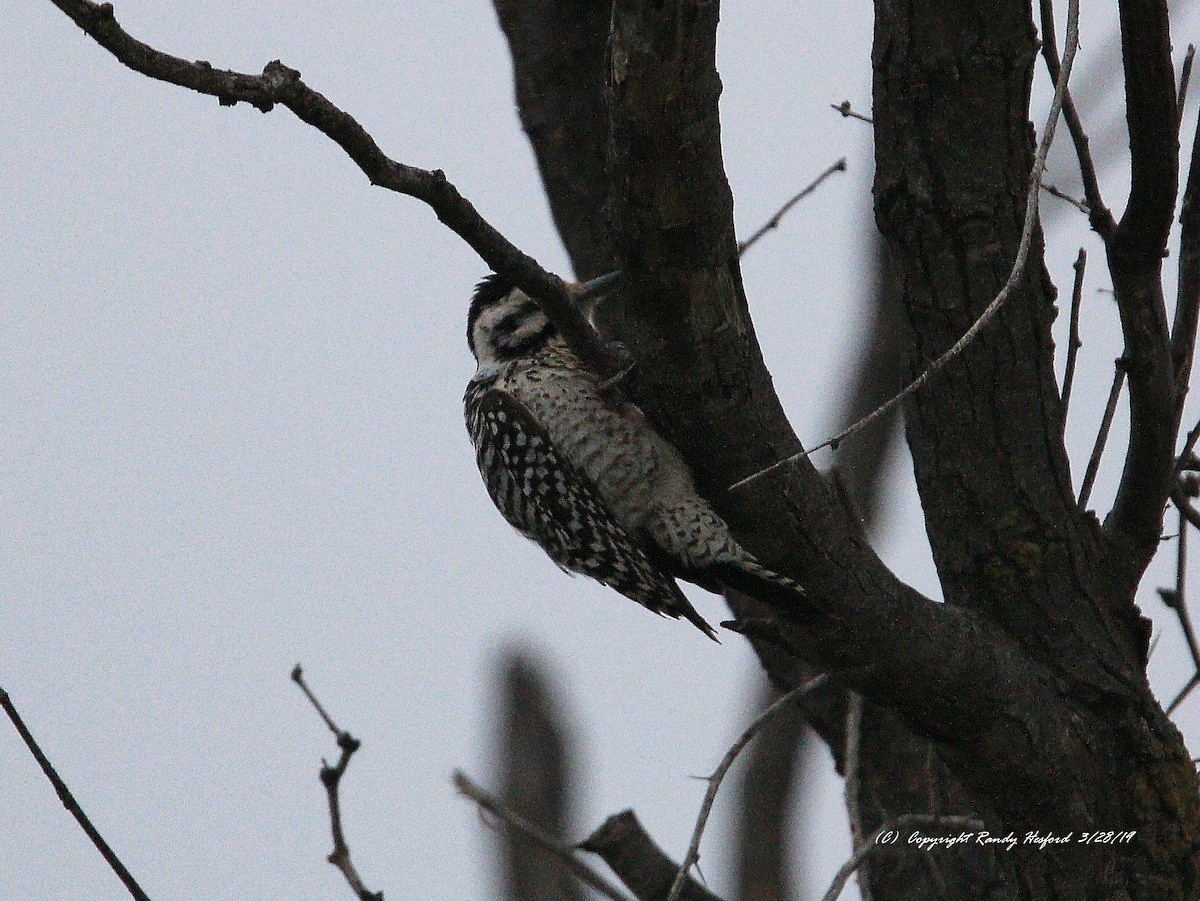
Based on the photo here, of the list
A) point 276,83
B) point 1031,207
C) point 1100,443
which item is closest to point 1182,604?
point 1100,443

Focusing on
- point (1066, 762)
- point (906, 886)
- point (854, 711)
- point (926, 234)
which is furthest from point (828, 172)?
point (906, 886)

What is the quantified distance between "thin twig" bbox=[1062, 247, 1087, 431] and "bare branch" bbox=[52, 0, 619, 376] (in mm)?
1172

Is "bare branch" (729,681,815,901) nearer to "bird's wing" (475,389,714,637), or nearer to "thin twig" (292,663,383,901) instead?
"bird's wing" (475,389,714,637)

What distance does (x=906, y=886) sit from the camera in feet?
12.8

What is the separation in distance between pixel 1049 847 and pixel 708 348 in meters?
1.39

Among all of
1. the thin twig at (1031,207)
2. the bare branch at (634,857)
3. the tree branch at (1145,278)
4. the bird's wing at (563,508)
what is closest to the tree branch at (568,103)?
the bird's wing at (563,508)

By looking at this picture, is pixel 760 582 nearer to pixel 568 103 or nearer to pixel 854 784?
pixel 854 784

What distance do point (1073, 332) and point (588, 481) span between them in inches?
55.4

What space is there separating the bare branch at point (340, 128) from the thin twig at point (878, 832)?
1.24m

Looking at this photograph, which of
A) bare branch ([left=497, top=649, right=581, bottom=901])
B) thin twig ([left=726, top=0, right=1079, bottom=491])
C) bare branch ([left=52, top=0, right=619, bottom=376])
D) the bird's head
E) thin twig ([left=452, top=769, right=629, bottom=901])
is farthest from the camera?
the bird's head

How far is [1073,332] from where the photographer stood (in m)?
3.19

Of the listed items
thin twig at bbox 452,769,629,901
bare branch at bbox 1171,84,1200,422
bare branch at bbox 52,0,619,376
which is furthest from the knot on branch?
bare branch at bbox 1171,84,1200,422

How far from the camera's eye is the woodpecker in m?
3.72

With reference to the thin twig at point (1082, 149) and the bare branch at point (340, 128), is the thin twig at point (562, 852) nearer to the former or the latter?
the bare branch at point (340, 128)
